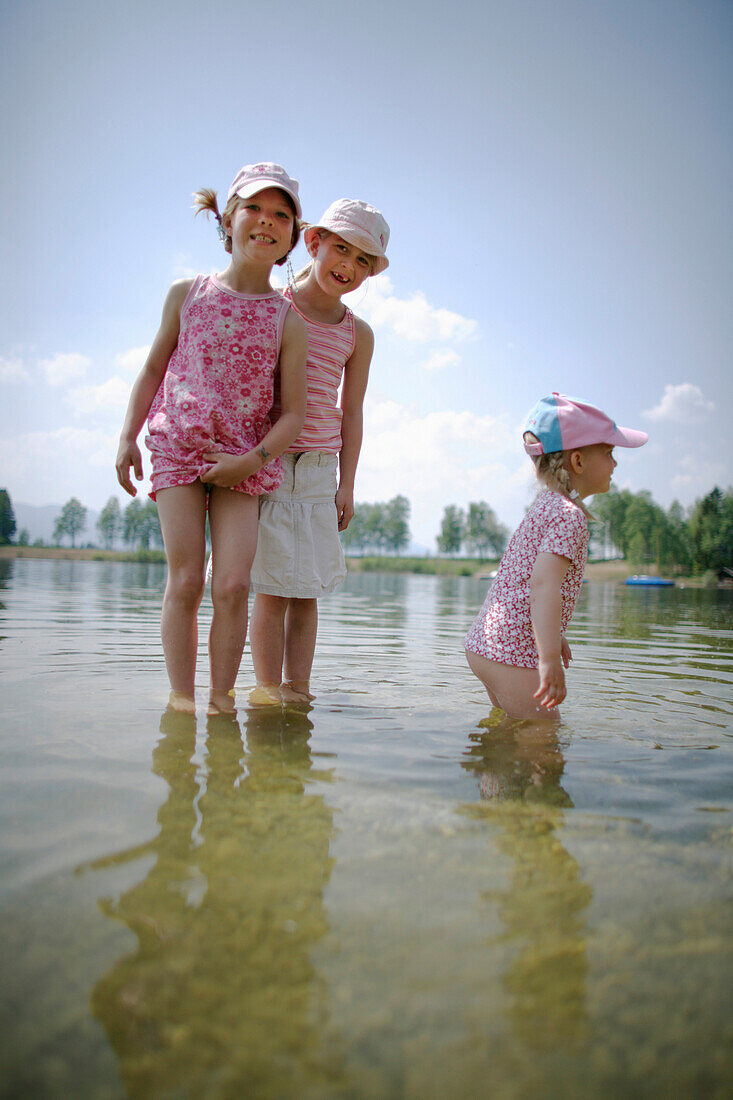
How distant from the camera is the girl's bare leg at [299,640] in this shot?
3508 millimetres

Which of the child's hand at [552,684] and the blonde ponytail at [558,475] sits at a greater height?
the blonde ponytail at [558,475]

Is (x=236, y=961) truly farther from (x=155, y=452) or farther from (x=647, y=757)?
(x=155, y=452)

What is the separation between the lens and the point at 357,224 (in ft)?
10.7

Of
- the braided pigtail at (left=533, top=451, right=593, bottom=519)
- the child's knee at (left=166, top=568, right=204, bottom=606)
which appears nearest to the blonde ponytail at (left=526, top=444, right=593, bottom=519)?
the braided pigtail at (left=533, top=451, right=593, bottom=519)

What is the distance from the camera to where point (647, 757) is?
95.0 inches

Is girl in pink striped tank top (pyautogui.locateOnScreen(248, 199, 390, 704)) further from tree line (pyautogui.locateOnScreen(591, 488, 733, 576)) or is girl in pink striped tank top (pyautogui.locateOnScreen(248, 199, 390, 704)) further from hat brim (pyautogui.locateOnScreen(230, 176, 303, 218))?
tree line (pyautogui.locateOnScreen(591, 488, 733, 576))

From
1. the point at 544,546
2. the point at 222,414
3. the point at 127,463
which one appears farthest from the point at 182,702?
the point at 544,546

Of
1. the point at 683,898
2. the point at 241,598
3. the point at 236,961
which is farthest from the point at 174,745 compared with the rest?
the point at 683,898

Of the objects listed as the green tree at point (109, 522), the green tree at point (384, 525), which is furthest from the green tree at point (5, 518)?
the green tree at point (384, 525)

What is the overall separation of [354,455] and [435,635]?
378 cm

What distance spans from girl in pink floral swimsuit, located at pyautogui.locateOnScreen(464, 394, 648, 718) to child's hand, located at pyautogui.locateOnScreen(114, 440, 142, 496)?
171cm

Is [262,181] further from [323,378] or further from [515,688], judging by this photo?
[515,688]

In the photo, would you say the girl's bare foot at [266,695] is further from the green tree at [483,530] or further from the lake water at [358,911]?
the green tree at [483,530]

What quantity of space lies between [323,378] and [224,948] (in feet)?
9.22
